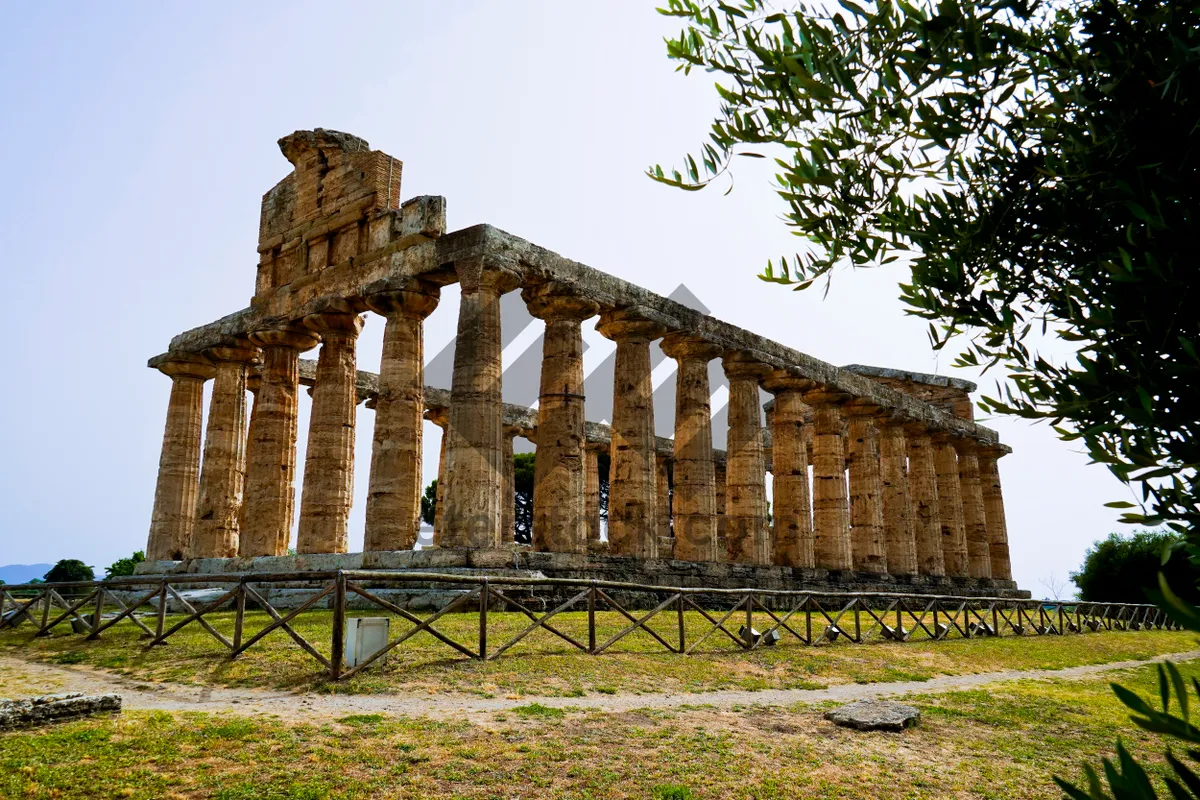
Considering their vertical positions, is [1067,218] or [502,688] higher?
[1067,218]

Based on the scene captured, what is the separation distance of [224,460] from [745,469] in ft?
51.8

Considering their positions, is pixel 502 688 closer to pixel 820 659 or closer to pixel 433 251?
pixel 820 659

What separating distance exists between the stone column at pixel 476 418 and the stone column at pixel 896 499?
1869 cm

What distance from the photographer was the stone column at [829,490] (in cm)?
3031

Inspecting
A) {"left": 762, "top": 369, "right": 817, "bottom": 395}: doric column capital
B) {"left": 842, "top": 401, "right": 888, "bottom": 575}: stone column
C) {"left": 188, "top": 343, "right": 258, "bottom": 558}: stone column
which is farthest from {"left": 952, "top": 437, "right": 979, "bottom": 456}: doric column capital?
{"left": 188, "top": 343, "right": 258, "bottom": 558}: stone column

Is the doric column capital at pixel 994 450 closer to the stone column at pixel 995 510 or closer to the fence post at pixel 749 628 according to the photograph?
the stone column at pixel 995 510

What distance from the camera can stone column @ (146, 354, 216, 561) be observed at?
88.8 ft

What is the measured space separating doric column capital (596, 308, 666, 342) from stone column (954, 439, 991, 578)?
19697mm

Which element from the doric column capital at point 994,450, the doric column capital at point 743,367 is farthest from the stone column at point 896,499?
the doric column capital at point 743,367

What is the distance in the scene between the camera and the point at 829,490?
1204 inches

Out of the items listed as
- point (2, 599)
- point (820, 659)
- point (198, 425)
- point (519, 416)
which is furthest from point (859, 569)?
point (2, 599)

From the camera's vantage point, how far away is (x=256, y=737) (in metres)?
7.80

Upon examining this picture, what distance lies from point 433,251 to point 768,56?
17.1 metres

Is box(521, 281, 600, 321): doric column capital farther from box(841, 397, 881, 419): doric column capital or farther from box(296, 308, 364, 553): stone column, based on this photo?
box(841, 397, 881, 419): doric column capital
